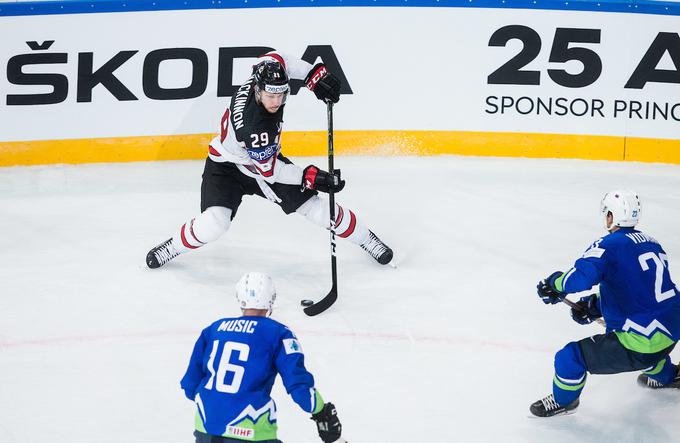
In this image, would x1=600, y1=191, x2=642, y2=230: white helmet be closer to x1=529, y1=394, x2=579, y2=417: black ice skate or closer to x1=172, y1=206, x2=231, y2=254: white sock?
x1=529, y1=394, x2=579, y2=417: black ice skate

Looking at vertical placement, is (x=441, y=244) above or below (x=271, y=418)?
below

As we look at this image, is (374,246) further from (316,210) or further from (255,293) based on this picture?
(255,293)

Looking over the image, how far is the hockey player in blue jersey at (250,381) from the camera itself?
3025 mm

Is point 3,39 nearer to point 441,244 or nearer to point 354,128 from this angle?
point 354,128

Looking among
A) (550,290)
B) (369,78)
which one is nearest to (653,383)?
(550,290)

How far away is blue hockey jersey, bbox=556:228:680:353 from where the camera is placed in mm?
3738

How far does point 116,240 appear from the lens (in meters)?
5.90

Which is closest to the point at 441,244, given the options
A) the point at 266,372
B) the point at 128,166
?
the point at 128,166

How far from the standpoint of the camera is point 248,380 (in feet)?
9.96

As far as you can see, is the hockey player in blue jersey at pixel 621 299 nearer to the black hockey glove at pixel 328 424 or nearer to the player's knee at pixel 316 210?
the black hockey glove at pixel 328 424

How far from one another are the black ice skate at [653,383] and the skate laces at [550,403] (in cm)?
53

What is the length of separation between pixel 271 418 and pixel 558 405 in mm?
1377

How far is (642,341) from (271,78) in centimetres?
204

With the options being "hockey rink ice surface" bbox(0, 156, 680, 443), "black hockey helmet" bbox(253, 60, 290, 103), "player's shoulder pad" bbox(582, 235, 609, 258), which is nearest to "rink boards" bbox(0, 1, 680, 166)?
"hockey rink ice surface" bbox(0, 156, 680, 443)
